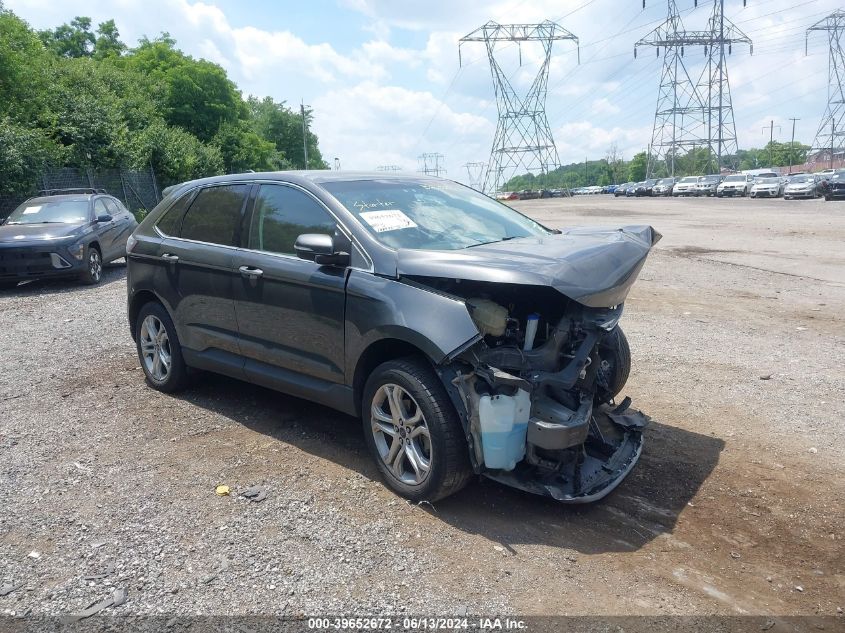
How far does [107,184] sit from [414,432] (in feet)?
82.4

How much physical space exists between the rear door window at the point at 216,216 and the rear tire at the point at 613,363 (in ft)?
9.11

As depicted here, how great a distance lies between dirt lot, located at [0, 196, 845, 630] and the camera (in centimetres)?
310

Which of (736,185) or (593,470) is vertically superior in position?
(736,185)

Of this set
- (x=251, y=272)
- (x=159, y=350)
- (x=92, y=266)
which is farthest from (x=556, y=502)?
(x=92, y=266)

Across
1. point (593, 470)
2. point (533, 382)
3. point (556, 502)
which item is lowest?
point (556, 502)

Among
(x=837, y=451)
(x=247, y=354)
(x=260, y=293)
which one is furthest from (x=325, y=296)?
(x=837, y=451)

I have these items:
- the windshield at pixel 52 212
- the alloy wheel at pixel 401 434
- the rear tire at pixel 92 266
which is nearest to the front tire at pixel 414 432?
the alloy wheel at pixel 401 434

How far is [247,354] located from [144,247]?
167 cm

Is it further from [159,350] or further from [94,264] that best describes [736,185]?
[159,350]

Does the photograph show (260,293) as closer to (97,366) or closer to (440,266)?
(440,266)

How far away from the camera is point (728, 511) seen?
12.5 feet

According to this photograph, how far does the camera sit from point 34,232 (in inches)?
469

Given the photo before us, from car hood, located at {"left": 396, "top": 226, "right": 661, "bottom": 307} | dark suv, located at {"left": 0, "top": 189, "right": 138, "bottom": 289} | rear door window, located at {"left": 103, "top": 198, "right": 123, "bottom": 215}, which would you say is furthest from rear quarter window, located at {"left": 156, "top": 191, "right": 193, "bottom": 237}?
rear door window, located at {"left": 103, "top": 198, "right": 123, "bottom": 215}

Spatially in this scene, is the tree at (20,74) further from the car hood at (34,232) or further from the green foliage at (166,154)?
the car hood at (34,232)
